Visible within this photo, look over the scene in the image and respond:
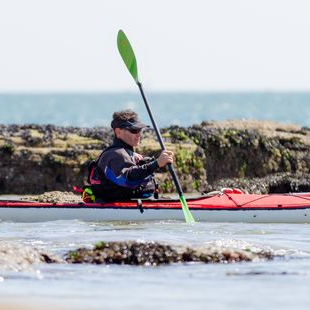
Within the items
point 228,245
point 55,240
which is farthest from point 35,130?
point 228,245

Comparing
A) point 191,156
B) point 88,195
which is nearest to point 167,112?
point 191,156

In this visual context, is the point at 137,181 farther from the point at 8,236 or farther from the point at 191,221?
the point at 8,236

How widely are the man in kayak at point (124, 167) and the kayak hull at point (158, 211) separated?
14 cm

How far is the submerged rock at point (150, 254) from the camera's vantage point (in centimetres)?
996

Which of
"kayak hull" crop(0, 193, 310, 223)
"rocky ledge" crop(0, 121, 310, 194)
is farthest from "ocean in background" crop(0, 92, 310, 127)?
"kayak hull" crop(0, 193, 310, 223)

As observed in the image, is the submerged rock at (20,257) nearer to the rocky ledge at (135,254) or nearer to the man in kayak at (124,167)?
the rocky ledge at (135,254)

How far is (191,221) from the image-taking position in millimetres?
13688

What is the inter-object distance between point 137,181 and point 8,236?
1.63 m

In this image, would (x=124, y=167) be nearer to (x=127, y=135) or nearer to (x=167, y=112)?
(x=127, y=135)

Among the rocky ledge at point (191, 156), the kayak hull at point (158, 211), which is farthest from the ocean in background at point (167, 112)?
the kayak hull at point (158, 211)

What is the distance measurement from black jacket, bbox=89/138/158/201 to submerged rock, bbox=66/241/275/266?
304cm

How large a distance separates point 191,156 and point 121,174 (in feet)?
19.5

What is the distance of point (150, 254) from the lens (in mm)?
9977

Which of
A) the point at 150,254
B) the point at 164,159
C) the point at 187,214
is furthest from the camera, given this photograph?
the point at 187,214
